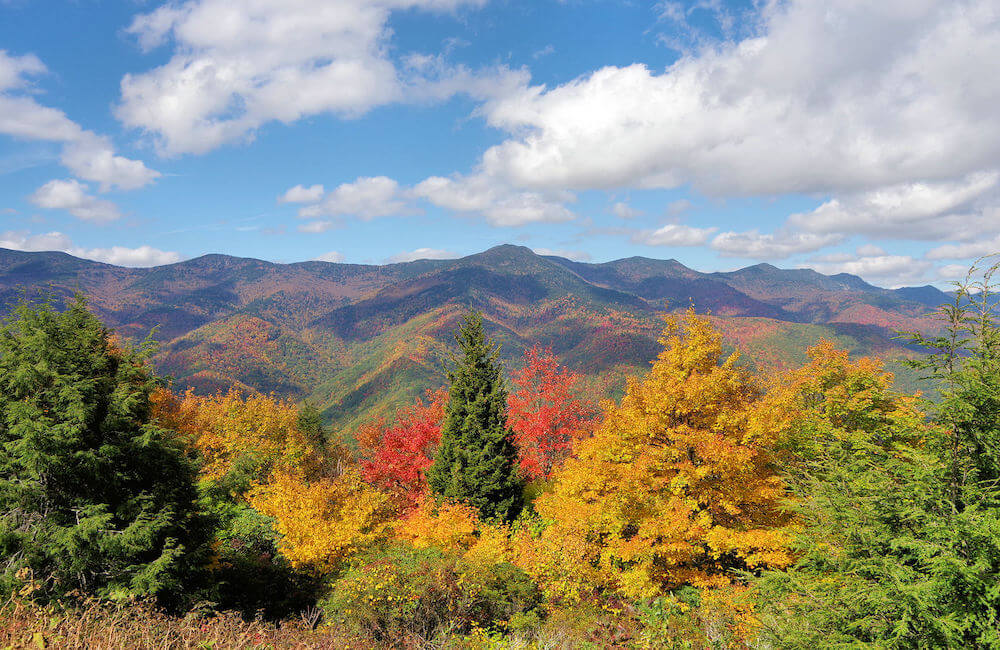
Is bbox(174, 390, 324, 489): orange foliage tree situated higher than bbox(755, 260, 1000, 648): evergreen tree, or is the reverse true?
bbox(755, 260, 1000, 648): evergreen tree

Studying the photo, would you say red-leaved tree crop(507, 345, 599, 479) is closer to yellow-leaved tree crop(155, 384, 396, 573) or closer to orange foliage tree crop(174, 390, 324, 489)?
yellow-leaved tree crop(155, 384, 396, 573)

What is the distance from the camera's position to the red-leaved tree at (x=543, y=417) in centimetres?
3300

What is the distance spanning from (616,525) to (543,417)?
1706 centimetres

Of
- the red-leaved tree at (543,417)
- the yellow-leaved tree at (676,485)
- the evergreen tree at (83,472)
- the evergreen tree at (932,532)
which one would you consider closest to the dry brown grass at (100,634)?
the evergreen tree at (83,472)

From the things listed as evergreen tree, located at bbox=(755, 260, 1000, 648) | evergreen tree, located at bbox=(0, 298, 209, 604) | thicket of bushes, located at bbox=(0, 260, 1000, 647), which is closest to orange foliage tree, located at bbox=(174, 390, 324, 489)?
thicket of bushes, located at bbox=(0, 260, 1000, 647)

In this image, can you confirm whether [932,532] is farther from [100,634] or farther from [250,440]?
[250,440]

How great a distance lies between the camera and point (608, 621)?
14461 mm

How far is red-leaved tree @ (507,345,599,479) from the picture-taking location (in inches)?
1299

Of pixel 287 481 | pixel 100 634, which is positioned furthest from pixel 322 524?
pixel 100 634

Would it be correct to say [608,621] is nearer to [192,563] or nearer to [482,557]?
[482,557]

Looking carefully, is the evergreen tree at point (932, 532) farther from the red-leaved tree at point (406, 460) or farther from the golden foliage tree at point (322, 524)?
the red-leaved tree at point (406, 460)

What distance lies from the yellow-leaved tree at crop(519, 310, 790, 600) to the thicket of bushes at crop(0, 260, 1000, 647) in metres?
0.09

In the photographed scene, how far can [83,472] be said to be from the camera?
1345cm

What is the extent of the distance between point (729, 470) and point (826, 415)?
270 inches
